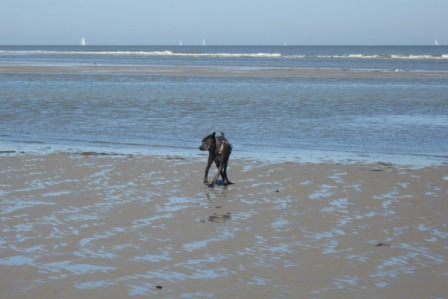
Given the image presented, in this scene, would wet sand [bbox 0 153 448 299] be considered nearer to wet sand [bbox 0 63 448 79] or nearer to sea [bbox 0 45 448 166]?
sea [bbox 0 45 448 166]

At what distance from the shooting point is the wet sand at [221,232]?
6672 millimetres

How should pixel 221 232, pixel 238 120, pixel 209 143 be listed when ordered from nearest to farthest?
pixel 221 232 → pixel 209 143 → pixel 238 120

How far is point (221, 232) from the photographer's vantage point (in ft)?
28.0

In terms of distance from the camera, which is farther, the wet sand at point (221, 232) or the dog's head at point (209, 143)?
the dog's head at point (209, 143)

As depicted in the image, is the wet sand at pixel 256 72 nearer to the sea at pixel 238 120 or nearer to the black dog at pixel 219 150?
the sea at pixel 238 120

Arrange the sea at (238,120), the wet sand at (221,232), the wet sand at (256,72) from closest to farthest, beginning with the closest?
1. the wet sand at (221,232)
2. the sea at (238,120)
3. the wet sand at (256,72)

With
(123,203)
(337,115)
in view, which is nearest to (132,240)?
(123,203)

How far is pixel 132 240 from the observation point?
26.5 ft

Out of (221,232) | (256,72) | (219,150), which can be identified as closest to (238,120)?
(219,150)

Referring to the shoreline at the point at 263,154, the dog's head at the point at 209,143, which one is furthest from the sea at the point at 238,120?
the dog's head at the point at 209,143

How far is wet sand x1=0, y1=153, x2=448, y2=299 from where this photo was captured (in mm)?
6672

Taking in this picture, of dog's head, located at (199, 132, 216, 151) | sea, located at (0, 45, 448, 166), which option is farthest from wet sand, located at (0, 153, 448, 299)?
sea, located at (0, 45, 448, 166)

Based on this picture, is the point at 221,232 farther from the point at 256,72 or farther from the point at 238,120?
the point at 256,72

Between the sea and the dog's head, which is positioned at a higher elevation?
the dog's head
